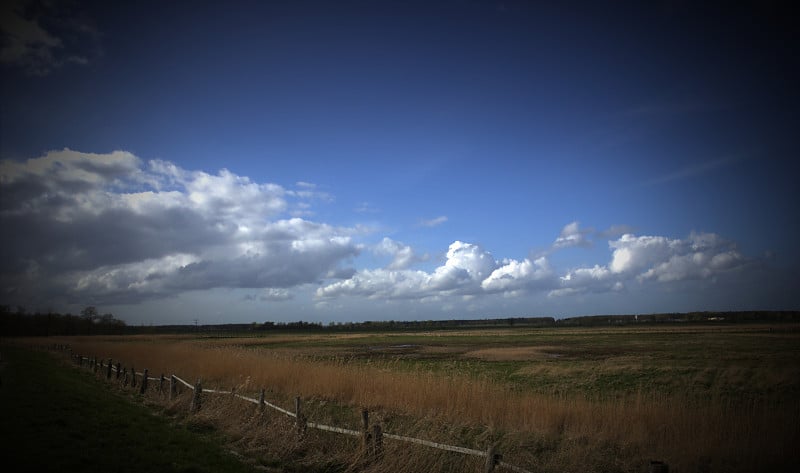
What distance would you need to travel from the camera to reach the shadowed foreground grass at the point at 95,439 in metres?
7.79

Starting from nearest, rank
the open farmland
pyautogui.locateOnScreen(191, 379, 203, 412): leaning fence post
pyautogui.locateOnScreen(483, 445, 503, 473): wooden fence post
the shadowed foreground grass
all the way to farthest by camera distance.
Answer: pyautogui.locateOnScreen(483, 445, 503, 473): wooden fence post, the shadowed foreground grass, the open farmland, pyautogui.locateOnScreen(191, 379, 203, 412): leaning fence post

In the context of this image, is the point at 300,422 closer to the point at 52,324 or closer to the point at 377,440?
the point at 377,440

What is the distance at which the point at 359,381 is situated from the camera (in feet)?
53.2

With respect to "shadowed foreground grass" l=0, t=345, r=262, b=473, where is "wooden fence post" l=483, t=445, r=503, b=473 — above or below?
above

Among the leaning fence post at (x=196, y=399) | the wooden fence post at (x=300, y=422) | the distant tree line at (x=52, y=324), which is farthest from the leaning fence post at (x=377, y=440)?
the distant tree line at (x=52, y=324)

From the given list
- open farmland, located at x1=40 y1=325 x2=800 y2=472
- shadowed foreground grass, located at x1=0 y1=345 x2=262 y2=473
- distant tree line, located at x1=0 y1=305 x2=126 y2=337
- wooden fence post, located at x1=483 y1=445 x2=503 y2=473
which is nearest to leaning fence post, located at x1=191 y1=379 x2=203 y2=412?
open farmland, located at x1=40 y1=325 x2=800 y2=472

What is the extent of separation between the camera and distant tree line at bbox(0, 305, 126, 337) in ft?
396

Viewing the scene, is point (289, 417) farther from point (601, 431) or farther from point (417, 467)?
point (601, 431)

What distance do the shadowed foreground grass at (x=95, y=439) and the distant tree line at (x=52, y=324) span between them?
142 metres

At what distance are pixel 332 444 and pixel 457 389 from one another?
5.30 m

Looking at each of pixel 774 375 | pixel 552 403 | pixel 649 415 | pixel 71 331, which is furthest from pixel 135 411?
pixel 71 331

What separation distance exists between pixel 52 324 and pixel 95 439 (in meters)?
158

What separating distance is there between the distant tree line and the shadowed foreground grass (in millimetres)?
142103

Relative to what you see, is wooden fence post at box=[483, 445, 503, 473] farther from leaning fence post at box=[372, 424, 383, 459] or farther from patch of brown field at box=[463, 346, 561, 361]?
patch of brown field at box=[463, 346, 561, 361]
